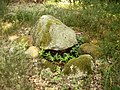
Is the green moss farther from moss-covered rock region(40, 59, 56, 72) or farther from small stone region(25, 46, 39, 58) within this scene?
moss-covered rock region(40, 59, 56, 72)

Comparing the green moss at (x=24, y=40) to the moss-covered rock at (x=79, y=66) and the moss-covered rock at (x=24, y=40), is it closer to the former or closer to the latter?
the moss-covered rock at (x=24, y=40)

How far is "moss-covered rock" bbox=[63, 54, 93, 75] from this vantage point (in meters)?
6.16

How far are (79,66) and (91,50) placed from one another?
90 cm

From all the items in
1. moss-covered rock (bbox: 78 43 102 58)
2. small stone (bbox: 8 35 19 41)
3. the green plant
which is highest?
the green plant

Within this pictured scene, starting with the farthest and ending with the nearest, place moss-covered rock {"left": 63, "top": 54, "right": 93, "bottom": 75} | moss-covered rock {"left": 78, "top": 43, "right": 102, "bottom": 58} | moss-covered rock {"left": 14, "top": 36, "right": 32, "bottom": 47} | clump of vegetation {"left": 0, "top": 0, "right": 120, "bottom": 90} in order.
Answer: moss-covered rock {"left": 14, "top": 36, "right": 32, "bottom": 47}, moss-covered rock {"left": 78, "top": 43, "right": 102, "bottom": 58}, moss-covered rock {"left": 63, "top": 54, "right": 93, "bottom": 75}, clump of vegetation {"left": 0, "top": 0, "right": 120, "bottom": 90}

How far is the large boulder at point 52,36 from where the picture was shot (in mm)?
6882

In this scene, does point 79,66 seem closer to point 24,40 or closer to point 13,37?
point 24,40

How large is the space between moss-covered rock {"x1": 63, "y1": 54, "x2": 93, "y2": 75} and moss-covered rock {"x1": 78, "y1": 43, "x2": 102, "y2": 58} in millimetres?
482

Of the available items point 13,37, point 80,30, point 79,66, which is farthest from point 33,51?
point 80,30

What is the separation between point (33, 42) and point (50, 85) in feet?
6.02

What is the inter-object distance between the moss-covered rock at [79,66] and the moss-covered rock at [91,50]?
0.48 meters

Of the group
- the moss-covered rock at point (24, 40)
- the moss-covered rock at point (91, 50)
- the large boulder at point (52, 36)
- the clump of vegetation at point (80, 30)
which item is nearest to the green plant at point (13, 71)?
the clump of vegetation at point (80, 30)

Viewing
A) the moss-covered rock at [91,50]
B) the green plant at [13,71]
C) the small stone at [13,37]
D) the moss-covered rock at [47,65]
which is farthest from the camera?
the small stone at [13,37]

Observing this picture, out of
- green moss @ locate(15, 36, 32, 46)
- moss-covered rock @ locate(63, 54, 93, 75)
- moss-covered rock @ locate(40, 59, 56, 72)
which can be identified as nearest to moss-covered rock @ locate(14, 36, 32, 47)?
green moss @ locate(15, 36, 32, 46)
